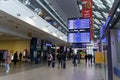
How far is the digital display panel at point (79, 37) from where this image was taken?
15.7 meters

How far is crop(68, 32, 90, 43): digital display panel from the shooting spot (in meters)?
15.7

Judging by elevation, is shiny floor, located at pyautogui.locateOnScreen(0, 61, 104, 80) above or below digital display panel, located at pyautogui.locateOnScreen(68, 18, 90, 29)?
below

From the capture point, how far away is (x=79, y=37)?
51.9 feet

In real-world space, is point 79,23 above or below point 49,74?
above

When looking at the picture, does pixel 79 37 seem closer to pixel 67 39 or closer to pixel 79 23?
pixel 79 23

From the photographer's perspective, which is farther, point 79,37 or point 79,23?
point 79,37

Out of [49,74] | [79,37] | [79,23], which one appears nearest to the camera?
[49,74]

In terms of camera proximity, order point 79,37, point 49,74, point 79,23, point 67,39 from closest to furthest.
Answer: point 49,74 → point 79,23 → point 79,37 → point 67,39

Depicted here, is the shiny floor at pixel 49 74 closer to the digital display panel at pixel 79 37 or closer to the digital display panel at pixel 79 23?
the digital display panel at pixel 79 37

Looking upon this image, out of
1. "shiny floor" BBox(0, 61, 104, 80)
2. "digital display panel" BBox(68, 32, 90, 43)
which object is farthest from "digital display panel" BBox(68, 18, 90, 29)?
"shiny floor" BBox(0, 61, 104, 80)

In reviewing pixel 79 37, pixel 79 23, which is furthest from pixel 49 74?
pixel 79 23

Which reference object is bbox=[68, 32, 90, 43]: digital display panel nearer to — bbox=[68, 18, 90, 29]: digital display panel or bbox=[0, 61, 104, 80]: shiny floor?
bbox=[68, 18, 90, 29]: digital display panel

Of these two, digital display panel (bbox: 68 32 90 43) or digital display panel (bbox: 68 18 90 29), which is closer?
digital display panel (bbox: 68 18 90 29)

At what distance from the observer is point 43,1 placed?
674 inches
